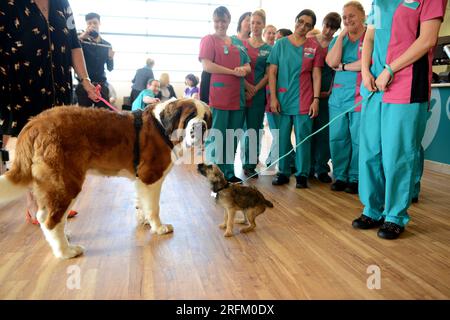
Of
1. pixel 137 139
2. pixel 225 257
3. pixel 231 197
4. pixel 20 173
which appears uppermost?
pixel 137 139

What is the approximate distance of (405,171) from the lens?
244 centimetres

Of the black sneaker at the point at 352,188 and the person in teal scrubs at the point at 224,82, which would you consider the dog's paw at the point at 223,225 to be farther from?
the black sneaker at the point at 352,188

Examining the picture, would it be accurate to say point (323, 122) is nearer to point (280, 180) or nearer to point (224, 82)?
point (280, 180)

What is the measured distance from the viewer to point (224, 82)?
3.78 m

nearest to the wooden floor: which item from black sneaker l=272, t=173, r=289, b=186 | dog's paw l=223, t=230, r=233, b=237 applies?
dog's paw l=223, t=230, r=233, b=237

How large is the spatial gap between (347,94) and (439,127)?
7.20 ft

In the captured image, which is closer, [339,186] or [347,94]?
[347,94]

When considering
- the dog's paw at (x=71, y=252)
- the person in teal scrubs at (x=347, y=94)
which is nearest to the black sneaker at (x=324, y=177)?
the person in teal scrubs at (x=347, y=94)

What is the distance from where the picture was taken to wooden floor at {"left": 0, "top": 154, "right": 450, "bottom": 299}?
1.83 meters

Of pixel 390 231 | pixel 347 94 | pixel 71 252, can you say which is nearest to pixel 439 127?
pixel 347 94

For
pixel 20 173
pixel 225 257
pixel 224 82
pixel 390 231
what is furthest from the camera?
pixel 224 82

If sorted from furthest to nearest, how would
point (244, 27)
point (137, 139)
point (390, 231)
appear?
point (244, 27), point (390, 231), point (137, 139)

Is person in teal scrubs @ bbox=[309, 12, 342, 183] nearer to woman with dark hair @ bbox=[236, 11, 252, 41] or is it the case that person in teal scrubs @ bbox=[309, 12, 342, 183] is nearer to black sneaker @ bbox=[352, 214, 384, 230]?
woman with dark hair @ bbox=[236, 11, 252, 41]

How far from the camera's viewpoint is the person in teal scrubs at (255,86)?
13.8 feet
